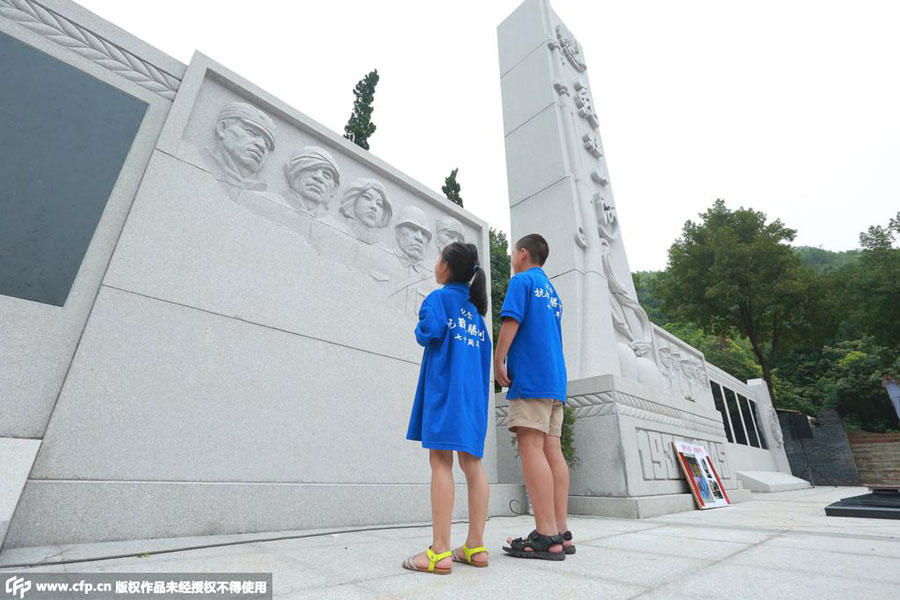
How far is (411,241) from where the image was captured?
4266mm

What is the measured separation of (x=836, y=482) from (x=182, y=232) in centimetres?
1714

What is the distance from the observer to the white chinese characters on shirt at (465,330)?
1.93m

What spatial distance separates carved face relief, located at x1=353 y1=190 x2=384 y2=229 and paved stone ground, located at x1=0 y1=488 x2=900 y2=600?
2515 millimetres

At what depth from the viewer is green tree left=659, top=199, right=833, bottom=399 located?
15.3 m

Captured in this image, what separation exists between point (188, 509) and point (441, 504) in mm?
1491

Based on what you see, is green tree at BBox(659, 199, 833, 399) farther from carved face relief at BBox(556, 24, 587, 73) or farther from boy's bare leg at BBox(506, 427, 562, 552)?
boy's bare leg at BBox(506, 427, 562, 552)

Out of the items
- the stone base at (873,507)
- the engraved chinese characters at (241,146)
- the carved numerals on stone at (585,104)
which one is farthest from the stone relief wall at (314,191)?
the carved numerals on stone at (585,104)

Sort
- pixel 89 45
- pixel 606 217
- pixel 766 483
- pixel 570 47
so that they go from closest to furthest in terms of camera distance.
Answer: pixel 89 45 → pixel 606 217 → pixel 570 47 → pixel 766 483

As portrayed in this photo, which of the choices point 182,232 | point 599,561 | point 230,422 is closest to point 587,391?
point 599,561

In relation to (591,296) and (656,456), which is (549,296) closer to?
(656,456)

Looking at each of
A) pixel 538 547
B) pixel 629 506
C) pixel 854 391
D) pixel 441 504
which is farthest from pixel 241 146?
pixel 854 391

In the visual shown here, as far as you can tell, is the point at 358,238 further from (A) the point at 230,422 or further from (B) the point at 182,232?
(A) the point at 230,422

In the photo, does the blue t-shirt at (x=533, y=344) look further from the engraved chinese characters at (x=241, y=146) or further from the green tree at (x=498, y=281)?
the green tree at (x=498, y=281)

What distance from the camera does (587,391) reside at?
4.30m
